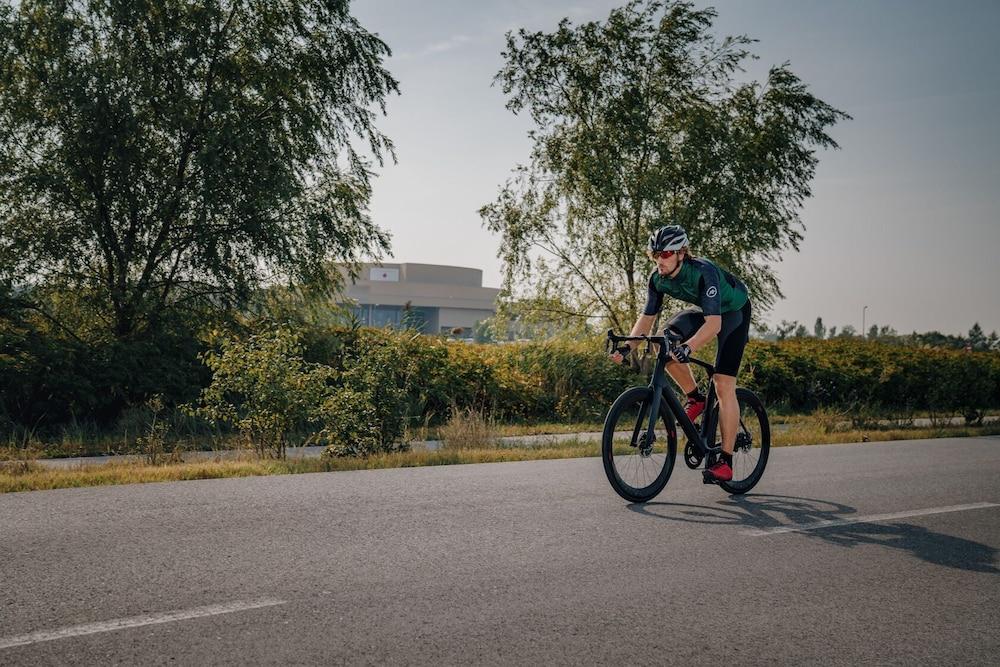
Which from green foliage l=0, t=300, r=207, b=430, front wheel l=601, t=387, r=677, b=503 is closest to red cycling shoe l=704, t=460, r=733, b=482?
front wheel l=601, t=387, r=677, b=503

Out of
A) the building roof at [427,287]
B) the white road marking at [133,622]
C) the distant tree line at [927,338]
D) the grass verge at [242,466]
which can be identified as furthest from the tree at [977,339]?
the building roof at [427,287]

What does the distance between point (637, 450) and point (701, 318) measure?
128 cm

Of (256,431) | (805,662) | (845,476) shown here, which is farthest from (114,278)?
(805,662)

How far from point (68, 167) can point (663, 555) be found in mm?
11752

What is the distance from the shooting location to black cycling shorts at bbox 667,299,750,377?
768cm

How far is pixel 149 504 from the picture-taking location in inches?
271

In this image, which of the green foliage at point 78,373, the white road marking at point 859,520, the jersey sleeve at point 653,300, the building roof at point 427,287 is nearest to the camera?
the white road marking at point 859,520

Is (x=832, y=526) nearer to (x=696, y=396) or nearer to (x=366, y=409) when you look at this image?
(x=696, y=396)

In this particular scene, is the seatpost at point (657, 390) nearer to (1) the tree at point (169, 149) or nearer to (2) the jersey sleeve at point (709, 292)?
(2) the jersey sleeve at point (709, 292)

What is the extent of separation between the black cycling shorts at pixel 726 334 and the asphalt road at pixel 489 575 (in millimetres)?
1145

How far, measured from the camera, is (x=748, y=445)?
8164 millimetres

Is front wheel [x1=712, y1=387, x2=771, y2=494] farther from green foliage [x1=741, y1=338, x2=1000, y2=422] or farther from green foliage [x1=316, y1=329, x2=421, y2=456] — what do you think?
green foliage [x1=741, y1=338, x2=1000, y2=422]

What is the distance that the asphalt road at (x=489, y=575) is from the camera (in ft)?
13.1

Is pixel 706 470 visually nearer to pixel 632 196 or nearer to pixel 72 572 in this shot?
pixel 72 572
